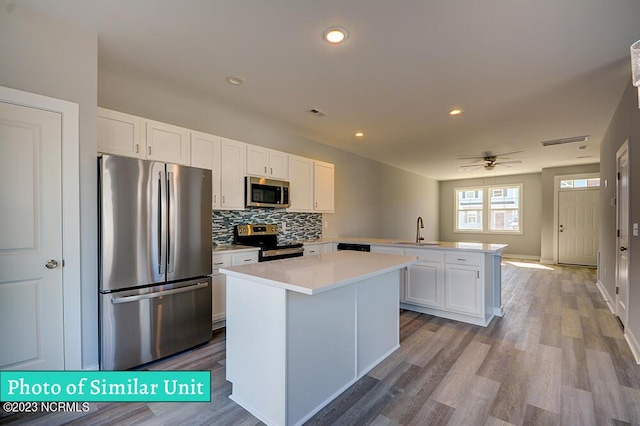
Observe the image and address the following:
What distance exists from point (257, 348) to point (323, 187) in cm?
340

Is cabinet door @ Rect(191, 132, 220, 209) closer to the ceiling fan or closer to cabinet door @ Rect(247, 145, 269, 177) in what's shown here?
cabinet door @ Rect(247, 145, 269, 177)

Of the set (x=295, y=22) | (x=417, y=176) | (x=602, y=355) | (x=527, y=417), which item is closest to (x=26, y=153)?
(x=295, y=22)

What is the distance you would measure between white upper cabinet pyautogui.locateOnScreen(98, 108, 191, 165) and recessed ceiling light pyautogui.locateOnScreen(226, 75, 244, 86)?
0.74m

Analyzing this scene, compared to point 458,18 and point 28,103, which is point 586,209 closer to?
point 458,18

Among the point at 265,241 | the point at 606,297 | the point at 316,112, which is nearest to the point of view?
the point at 316,112

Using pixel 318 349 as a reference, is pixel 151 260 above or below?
above

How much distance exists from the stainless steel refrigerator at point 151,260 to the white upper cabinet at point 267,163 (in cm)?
97

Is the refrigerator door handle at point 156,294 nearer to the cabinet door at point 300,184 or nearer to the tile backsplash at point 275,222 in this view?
the tile backsplash at point 275,222

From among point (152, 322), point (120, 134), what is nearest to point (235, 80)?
point (120, 134)

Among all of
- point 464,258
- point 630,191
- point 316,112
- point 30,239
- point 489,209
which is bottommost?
point 464,258

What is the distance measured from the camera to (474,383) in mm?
2230

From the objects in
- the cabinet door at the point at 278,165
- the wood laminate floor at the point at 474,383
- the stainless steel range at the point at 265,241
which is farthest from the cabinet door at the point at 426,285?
Answer: the cabinet door at the point at 278,165

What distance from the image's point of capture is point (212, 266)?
3047mm

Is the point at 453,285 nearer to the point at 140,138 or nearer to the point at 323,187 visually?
the point at 323,187
